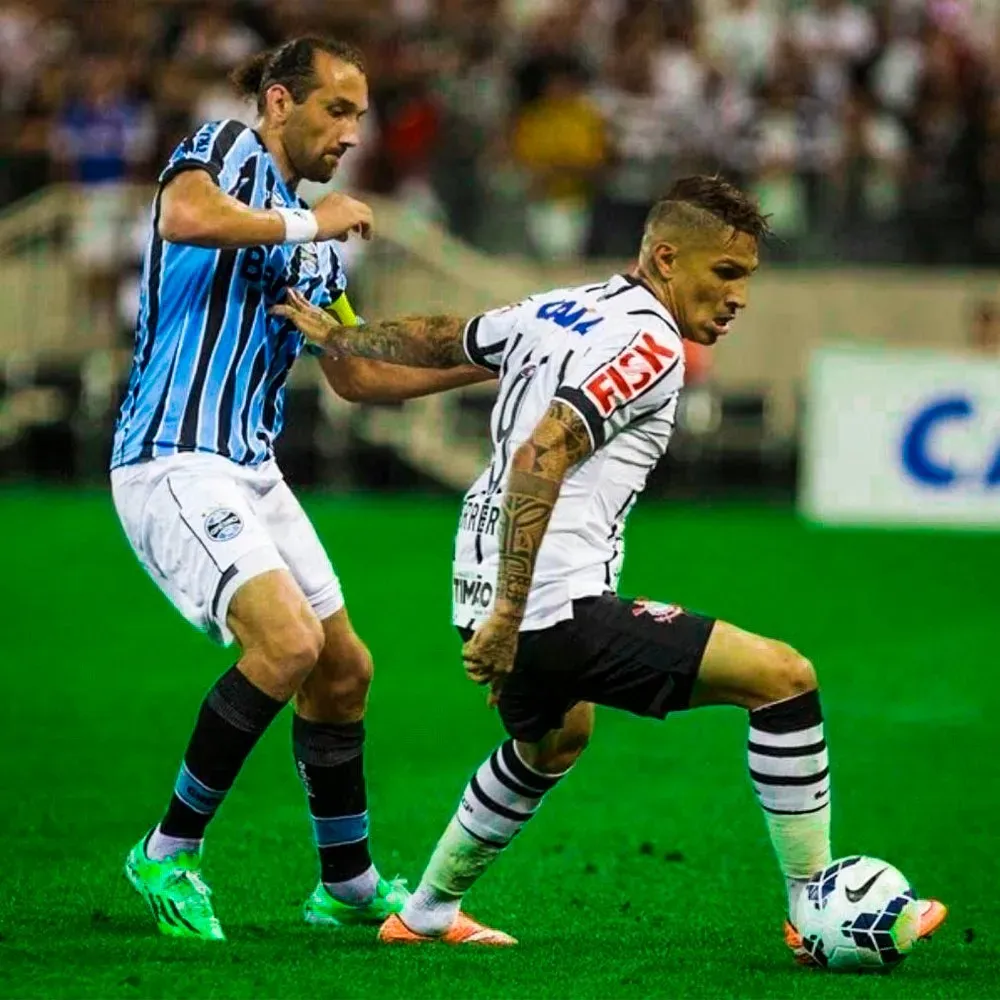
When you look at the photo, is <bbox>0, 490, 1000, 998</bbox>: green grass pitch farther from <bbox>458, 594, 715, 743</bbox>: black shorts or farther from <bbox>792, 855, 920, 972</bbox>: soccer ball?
<bbox>458, 594, 715, 743</bbox>: black shorts

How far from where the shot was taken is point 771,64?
22422 mm

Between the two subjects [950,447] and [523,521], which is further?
[950,447]

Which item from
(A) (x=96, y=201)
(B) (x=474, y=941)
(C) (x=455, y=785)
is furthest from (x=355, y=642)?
(A) (x=96, y=201)

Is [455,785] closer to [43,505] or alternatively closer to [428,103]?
[43,505]

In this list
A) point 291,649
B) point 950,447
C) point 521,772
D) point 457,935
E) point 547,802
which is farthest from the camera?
point 950,447

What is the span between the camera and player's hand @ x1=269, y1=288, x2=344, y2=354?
7.04m

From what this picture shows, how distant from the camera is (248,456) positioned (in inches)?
277

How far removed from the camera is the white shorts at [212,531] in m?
6.75

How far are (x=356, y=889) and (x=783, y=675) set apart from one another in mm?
1664

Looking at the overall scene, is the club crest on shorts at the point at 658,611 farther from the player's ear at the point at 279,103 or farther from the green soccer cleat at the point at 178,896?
the player's ear at the point at 279,103

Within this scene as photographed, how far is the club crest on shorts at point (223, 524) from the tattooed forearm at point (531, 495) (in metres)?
0.93

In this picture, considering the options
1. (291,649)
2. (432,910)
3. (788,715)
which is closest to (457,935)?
(432,910)

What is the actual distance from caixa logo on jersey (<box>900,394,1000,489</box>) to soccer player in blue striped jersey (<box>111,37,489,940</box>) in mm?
11965

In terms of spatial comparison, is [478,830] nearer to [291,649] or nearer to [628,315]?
[291,649]
